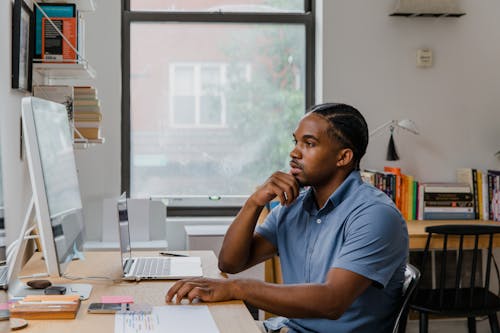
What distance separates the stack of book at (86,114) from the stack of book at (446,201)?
189cm

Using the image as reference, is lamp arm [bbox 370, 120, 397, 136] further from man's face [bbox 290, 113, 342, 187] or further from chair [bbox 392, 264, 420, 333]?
chair [bbox 392, 264, 420, 333]

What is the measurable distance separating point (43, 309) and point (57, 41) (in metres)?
1.60

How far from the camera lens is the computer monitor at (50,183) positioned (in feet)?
4.94

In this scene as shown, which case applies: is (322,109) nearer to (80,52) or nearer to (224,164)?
(80,52)

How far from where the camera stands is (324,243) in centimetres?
189

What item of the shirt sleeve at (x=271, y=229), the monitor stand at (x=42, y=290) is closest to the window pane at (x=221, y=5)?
the shirt sleeve at (x=271, y=229)

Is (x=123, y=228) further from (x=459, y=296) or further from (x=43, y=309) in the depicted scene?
(x=459, y=296)

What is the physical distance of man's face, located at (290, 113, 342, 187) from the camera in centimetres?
194

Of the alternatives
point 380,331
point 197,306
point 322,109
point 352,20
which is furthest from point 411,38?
point 197,306

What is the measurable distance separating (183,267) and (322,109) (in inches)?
26.5

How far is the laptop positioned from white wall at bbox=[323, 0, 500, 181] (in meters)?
2.13

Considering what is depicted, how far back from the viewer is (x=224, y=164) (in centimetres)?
428

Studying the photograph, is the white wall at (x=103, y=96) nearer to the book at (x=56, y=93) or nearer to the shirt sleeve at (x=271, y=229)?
the book at (x=56, y=93)

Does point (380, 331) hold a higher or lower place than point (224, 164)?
lower
